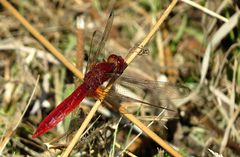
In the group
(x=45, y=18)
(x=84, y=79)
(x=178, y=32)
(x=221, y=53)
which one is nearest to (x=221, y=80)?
(x=221, y=53)

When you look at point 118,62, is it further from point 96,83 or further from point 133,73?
point 133,73

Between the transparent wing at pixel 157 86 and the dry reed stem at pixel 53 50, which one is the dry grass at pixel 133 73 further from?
the transparent wing at pixel 157 86

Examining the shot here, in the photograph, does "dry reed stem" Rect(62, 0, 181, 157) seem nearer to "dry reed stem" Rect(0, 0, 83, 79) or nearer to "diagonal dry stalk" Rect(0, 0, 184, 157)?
"diagonal dry stalk" Rect(0, 0, 184, 157)

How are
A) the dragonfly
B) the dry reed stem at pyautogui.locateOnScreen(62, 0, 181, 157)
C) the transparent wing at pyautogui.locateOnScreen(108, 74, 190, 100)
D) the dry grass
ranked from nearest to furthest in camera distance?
1. the dry reed stem at pyautogui.locateOnScreen(62, 0, 181, 157)
2. the dragonfly
3. the transparent wing at pyautogui.locateOnScreen(108, 74, 190, 100)
4. the dry grass

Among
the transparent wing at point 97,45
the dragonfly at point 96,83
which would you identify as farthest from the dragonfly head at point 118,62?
the transparent wing at point 97,45

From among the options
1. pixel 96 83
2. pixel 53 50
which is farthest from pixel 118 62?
pixel 53 50

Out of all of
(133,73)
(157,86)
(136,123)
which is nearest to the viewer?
(136,123)

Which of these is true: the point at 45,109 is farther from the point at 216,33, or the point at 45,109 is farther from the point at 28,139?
the point at 216,33

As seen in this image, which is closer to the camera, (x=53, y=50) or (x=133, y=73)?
(x=53, y=50)

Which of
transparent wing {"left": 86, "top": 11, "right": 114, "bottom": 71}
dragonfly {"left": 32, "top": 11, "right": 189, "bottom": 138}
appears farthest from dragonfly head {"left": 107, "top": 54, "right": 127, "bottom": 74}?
transparent wing {"left": 86, "top": 11, "right": 114, "bottom": 71}
